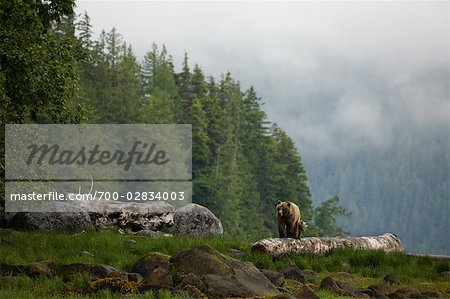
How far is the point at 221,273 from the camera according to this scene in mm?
15289

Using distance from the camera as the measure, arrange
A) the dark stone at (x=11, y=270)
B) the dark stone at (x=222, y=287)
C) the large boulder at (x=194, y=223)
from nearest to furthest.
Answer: the dark stone at (x=222, y=287), the dark stone at (x=11, y=270), the large boulder at (x=194, y=223)

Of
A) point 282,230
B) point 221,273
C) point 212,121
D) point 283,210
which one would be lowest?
point 221,273

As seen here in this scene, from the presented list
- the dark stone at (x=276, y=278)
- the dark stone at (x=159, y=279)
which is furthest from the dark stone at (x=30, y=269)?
the dark stone at (x=276, y=278)

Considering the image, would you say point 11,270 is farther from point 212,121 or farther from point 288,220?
point 212,121

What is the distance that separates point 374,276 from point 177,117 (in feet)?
227

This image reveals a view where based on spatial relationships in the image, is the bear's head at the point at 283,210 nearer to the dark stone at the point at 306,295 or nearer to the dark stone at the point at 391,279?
the dark stone at the point at 391,279

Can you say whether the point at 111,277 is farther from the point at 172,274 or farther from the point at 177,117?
the point at 177,117

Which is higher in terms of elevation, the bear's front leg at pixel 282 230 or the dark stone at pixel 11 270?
the bear's front leg at pixel 282 230

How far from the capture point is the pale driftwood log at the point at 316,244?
899 inches

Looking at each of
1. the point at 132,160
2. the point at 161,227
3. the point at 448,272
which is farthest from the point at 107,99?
the point at 448,272

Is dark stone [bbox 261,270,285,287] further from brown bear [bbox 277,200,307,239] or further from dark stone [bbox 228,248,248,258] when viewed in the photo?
brown bear [bbox 277,200,307,239]

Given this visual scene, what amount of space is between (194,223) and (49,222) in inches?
275

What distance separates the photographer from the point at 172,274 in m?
15.3

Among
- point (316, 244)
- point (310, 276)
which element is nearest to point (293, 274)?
point (310, 276)
